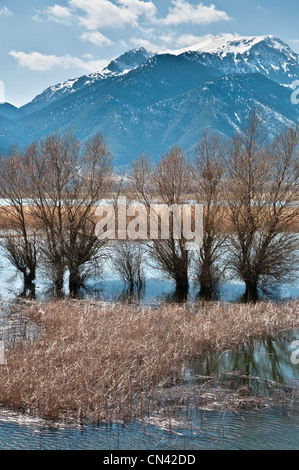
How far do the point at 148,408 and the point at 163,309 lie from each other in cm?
759

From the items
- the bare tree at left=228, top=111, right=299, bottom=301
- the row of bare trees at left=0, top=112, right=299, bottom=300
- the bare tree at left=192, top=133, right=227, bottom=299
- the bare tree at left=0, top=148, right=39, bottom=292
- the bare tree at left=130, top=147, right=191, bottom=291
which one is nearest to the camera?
→ the bare tree at left=228, top=111, right=299, bottom=301

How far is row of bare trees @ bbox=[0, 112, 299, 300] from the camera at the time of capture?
23.7m

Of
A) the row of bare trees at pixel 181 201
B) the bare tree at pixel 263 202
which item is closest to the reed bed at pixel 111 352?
the bare tree at pixel 263 202

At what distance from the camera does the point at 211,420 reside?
10391mm

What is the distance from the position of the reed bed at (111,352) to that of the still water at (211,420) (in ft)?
1.31

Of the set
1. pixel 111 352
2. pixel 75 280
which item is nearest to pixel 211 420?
pixel 111 352

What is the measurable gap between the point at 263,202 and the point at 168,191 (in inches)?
185

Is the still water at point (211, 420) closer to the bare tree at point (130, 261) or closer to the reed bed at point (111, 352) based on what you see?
the reed bed at point (111, 352)

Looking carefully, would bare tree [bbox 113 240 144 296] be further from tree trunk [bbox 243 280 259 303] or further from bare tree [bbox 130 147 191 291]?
tree trunk [bbox 243 280 259 303]

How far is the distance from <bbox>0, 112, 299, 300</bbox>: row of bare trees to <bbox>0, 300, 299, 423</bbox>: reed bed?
522cm

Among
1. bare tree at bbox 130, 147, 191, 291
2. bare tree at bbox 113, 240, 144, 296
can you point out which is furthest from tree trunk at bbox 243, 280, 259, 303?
bare tree at bbox 113, 240, 144, 296

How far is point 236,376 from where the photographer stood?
→ 524 inches

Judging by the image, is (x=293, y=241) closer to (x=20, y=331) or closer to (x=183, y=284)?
(x=183, y=284)

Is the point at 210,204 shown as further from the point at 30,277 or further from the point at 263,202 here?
the point at 30,277
